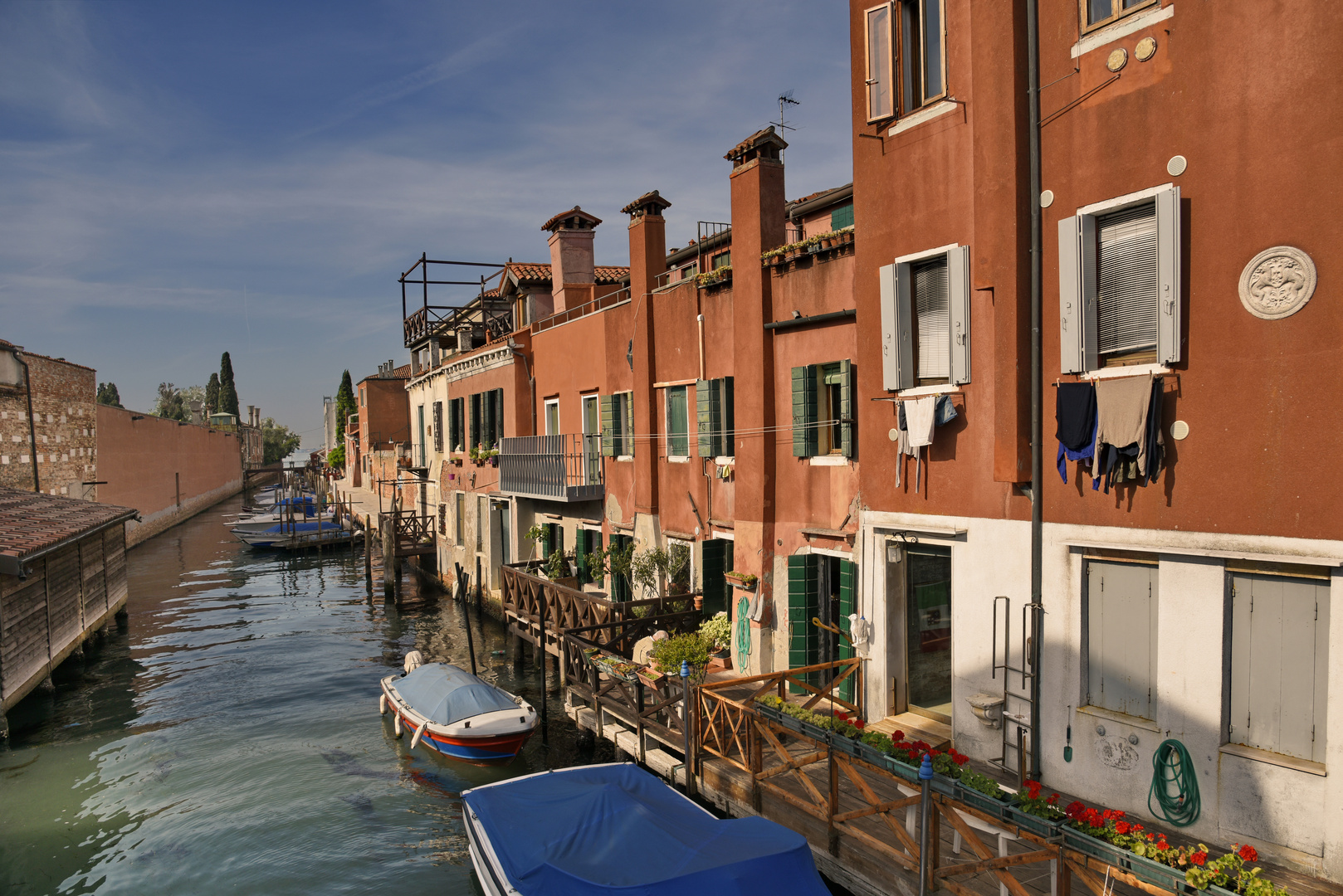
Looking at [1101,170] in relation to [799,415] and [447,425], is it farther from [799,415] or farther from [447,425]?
[447,425]

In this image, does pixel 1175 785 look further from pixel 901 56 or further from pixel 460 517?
pixel 460 517

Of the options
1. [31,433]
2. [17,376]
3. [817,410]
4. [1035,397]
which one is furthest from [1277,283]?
Result: [31,433]

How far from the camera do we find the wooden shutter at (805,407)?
38.8 ft

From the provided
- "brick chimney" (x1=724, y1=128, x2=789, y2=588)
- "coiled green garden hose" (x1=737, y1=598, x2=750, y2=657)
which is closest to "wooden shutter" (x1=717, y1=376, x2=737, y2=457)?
"brick chimney" (x1=724, y1=128, x2=789, y2=588)

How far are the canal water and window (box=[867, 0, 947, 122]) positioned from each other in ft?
36.1

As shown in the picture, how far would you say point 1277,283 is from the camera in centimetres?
639

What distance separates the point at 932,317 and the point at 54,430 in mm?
34809

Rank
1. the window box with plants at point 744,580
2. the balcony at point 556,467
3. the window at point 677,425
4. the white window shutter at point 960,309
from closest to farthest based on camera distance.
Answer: the white window shutter at point 960,309 → the window box with plants at point 744,580 → the window at point 677,425 → the balcony at point 556,467

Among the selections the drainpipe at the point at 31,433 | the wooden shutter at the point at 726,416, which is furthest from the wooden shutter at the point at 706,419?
the drainpipe at the point at 31,433

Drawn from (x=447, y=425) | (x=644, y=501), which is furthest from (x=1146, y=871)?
(x=447, y=425)

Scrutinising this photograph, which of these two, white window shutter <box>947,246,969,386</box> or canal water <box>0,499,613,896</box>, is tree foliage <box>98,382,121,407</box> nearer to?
canal water <box>0,499,613,896</box>

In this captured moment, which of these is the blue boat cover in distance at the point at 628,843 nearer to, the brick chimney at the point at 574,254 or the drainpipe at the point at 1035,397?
the drainpipe at the point at 1035,397

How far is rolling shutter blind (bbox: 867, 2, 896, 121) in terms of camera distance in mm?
9477

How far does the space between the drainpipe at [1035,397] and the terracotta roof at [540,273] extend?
1744cm
